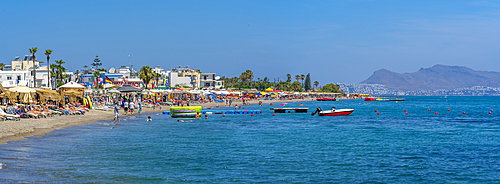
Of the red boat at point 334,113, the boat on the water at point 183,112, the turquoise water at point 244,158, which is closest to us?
the turquoise water at point 244,158

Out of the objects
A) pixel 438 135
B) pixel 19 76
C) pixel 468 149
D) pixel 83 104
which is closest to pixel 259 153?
pixel 468 149

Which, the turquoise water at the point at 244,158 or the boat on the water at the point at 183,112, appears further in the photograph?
the boat on the water at the point at 183,112

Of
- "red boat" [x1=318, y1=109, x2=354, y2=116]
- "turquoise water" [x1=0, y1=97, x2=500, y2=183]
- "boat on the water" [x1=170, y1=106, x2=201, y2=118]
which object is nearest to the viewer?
"turquoise water" [x1=0, y1=97, x2=500, y2=183]

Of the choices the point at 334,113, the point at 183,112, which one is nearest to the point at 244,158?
the point at 183,112

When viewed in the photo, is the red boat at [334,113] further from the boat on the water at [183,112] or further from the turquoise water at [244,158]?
the turquoise water at [244,158]

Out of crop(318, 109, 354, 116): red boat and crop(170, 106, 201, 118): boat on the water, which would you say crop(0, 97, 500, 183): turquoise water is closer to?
crop(170, 106, 201, 118): boat on the water

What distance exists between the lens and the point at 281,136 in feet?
92.6

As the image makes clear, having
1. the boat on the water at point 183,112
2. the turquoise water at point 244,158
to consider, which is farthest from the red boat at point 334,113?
the turquoise water at point 244,158

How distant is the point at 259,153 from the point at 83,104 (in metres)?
34.7

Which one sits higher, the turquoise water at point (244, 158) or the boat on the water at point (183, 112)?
the boat on the water at point (183, 112)

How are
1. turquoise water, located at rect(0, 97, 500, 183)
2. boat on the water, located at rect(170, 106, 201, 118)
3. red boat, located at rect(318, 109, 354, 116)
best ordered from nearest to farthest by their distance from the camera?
turquoise water, located at rect(0, 97, 500, 183) < boat on the water, located at rect(170, 106, 201, 118) < red boat, located at rect(318, 109, 354, 116)

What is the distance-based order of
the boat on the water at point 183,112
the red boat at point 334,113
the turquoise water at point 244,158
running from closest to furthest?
the turquoise water at point 244,158, the boat on the water at point 183,112, the red boat at point 334,113

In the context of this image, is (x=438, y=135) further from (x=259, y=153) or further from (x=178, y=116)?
(x=178, y=116)

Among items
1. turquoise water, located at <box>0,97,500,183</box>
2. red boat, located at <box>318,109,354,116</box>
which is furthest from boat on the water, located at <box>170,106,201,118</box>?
turquoise water, located at <box>0,97,500,183</box>
